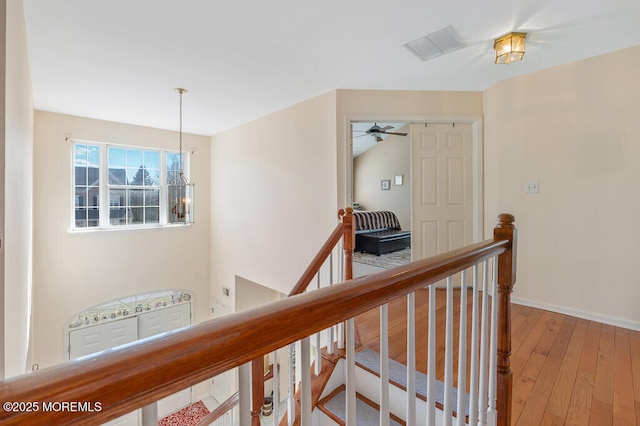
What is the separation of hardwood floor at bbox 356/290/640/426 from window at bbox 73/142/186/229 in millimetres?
4254

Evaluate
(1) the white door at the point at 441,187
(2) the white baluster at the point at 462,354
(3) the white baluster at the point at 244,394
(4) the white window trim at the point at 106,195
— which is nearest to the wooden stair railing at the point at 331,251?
(2) the white baluster at the point at 462,354

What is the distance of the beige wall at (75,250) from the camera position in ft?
13.3

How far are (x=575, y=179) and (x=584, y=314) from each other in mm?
1211

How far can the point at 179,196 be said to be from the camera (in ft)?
13.5

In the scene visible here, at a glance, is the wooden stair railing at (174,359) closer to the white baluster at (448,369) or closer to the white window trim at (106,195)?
the white baluster at (448,369)

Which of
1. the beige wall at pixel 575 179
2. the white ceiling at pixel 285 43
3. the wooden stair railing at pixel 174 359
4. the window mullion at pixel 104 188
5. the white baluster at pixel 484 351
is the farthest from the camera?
the window mullion at pixel 104 188

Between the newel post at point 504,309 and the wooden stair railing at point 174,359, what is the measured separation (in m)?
0.92

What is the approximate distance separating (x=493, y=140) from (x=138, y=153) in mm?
5268

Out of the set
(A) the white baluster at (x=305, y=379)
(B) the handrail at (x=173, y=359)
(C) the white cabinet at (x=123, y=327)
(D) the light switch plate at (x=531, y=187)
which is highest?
(D) the light switch plate at (x=531, y=187)

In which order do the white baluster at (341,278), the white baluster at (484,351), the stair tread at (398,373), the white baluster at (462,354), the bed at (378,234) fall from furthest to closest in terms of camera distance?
the bed at (378,234) < the white baluster at (341,278) < the stair tread at (398,373) < the white baluster at (484,351) < the white baluster at (462,354)

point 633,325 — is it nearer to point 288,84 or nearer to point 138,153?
point 288,84

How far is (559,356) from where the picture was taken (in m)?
2.07

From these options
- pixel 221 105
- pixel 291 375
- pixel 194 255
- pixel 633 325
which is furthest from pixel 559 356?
pixel 194 255

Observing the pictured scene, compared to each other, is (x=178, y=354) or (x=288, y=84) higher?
(x=288, y=84)
